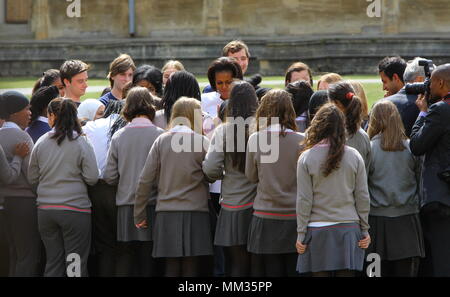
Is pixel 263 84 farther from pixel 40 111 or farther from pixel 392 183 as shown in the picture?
pixel 392 183

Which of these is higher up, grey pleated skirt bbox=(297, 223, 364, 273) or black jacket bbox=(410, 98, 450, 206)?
black jacket bbox=(410, 98, 450, 206)

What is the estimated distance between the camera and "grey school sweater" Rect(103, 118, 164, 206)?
685cm

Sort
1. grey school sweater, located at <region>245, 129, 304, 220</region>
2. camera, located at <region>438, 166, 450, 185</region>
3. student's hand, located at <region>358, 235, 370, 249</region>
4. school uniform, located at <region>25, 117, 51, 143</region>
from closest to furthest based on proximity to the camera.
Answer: student's hand, located at <region>358, 235, 370, 249</region>, grey school sweater, located at <region>245, 129, 304, 220</region>, camera, located at <region>438, 166, 450, 185</region>, school uniform, located at <region>25, 117, 51, 143</region>

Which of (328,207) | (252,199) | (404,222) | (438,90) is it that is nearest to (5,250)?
(252,199)

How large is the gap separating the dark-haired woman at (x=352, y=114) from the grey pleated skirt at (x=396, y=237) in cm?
50

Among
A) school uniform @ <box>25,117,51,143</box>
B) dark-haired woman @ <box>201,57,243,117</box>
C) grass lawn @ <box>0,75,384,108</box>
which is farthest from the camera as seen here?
grass lawn @ <box>0,75,384,108</box>

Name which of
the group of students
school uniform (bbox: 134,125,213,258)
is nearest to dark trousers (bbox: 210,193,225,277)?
the group of students

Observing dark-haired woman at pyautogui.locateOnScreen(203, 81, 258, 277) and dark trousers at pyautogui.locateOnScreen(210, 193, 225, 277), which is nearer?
dark-haired woman at pyautogui.locateOnScreen(203, 81, 258, 277)

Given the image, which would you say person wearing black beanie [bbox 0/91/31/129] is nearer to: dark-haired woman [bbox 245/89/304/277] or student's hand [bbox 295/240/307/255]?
dark-haired woman [bbox 245/89/304/277]

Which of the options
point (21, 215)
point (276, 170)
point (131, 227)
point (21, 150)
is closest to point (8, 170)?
point (21, 150)

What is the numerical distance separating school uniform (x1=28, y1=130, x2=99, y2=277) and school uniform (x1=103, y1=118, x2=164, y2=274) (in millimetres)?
177

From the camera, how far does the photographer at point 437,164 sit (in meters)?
6.48

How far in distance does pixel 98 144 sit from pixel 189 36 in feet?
59.4

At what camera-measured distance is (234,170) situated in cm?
662
